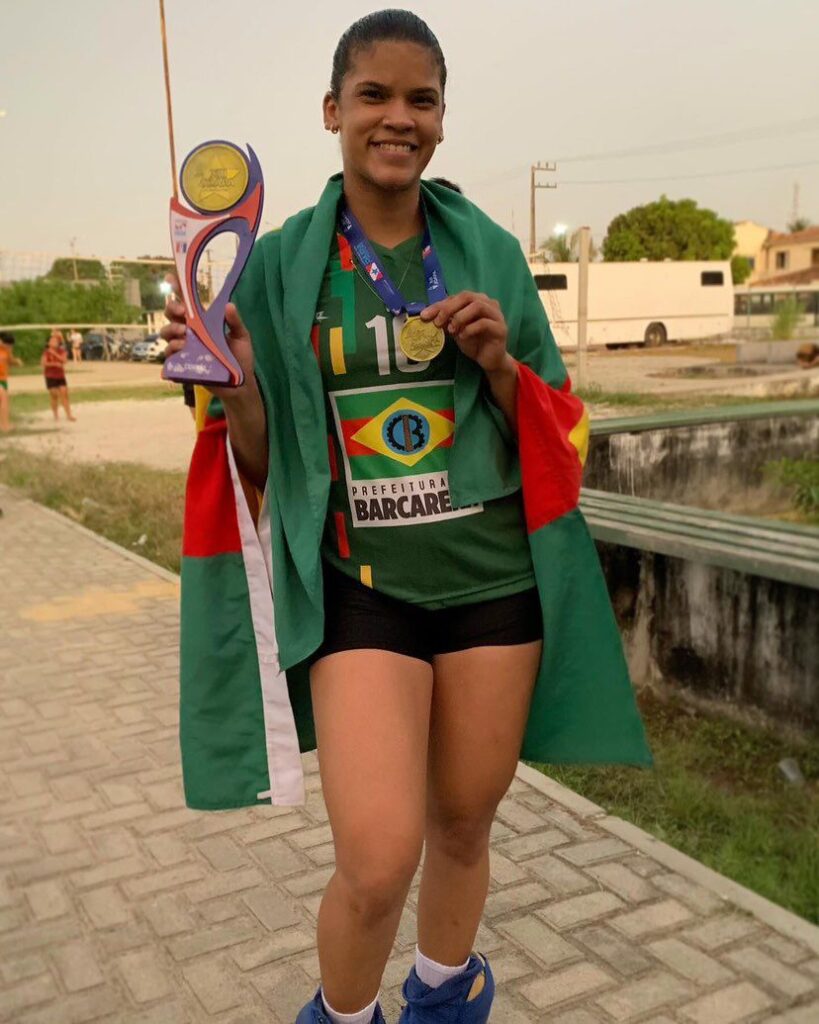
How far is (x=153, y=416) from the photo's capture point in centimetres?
2014

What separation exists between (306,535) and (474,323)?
19.7 inches

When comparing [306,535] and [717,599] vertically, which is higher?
[306,535]

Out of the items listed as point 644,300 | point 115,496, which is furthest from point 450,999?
point 644,300

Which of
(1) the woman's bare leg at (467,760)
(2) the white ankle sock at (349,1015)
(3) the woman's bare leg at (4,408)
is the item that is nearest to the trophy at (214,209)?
(1) the woman's bare leg at (467,760)

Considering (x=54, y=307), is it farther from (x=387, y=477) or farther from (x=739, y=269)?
(x=739, y=269)

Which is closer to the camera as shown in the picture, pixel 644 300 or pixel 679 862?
pixel 679 862

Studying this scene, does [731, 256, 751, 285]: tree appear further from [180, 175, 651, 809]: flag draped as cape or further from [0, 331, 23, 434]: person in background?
[180, 175, 651, 809]: flag draped as cape

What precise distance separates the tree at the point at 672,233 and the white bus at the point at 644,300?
2786 cm

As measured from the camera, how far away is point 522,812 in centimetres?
→ 378

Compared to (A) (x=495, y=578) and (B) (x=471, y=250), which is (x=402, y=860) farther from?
(B) (x=471, y=250)

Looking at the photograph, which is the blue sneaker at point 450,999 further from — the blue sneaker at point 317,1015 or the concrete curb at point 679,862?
the concrete curb at point 679,862

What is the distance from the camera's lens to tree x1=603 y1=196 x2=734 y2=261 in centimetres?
6297

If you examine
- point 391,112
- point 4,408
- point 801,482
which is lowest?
point 801,482

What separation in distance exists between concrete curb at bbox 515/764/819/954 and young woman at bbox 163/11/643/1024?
1.30m
